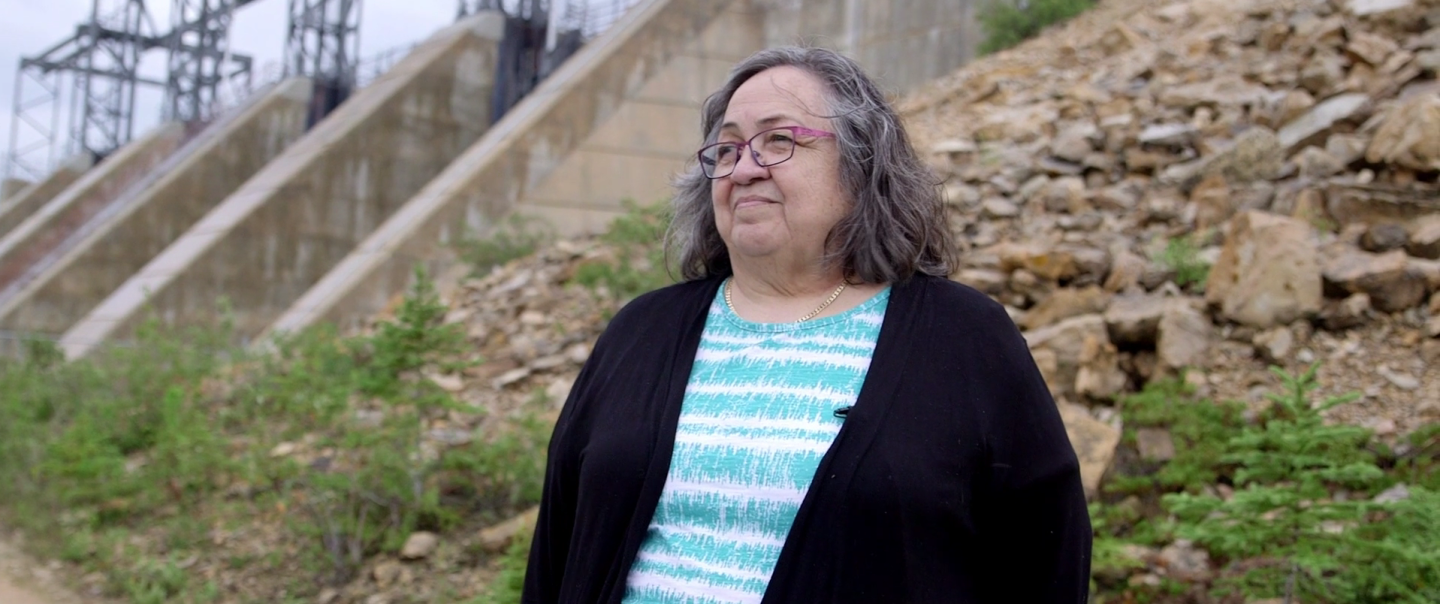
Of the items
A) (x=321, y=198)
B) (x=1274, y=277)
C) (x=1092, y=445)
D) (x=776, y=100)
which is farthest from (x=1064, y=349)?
(x=321, y=198)

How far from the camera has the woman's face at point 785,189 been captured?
7.41ft

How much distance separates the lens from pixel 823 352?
7.21 ft

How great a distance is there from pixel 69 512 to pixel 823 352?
574 centimetres

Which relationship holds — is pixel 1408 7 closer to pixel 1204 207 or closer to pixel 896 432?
pixel 1204 207

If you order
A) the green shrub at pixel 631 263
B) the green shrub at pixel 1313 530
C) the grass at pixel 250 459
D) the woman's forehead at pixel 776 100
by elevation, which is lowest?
the grass at pixel 250 459

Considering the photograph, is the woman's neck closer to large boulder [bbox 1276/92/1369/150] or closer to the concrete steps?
large boulder [bbox 1276/92/1369/150]

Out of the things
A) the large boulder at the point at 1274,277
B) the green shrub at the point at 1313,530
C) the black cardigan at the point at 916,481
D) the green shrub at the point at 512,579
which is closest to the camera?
the black cardigan at the point at 916,481

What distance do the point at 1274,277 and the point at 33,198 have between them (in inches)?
938

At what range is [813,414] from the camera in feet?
6.88

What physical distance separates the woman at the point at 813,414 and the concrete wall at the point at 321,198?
9.91 m

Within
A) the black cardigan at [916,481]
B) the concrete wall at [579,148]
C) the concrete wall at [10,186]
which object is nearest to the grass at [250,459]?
the concrete wall at [579,148]

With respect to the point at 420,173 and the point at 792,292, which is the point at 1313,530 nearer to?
the point at 792,292

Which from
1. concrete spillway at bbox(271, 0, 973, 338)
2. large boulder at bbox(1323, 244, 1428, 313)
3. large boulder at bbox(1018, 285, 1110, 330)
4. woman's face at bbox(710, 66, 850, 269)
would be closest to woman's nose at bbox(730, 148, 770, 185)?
woman's face at bbox(710, 66, 850, 269)

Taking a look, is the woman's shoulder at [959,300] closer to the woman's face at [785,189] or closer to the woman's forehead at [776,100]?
the woman's face at [785,189]
